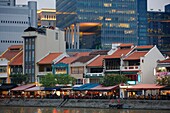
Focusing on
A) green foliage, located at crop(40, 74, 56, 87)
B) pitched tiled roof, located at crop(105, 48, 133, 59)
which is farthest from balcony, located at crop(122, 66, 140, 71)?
green foliage, located at crop(40, 74, 56, 87)

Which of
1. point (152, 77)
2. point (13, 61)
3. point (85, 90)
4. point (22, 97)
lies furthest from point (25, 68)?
point (152, 77)

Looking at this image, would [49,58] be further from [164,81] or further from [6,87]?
[164,81]

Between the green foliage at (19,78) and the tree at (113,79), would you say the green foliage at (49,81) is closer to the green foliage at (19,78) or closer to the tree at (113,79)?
the green foliage at (19,78)

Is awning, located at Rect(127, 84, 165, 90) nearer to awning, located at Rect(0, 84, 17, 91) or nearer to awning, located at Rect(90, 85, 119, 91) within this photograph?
awning, located at Rect(90, 85, 119, 91)

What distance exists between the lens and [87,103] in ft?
381

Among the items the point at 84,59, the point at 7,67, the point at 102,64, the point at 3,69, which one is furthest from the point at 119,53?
the point at 3,69

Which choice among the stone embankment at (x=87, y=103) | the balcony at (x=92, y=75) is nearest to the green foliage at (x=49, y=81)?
the stone embankment at (x=87, y=103)

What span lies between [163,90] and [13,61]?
53147 mm

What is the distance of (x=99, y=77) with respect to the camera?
13338 cm

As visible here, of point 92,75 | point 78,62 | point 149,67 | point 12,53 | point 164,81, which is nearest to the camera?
point 164,81

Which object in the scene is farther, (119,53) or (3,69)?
(3,69)

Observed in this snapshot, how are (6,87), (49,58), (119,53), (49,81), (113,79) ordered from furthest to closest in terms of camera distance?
(49,58)
(6,87)
(119,53)
(49,81)
(113,79)

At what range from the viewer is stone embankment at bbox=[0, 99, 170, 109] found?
10425 cm

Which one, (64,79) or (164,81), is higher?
(164,81)
